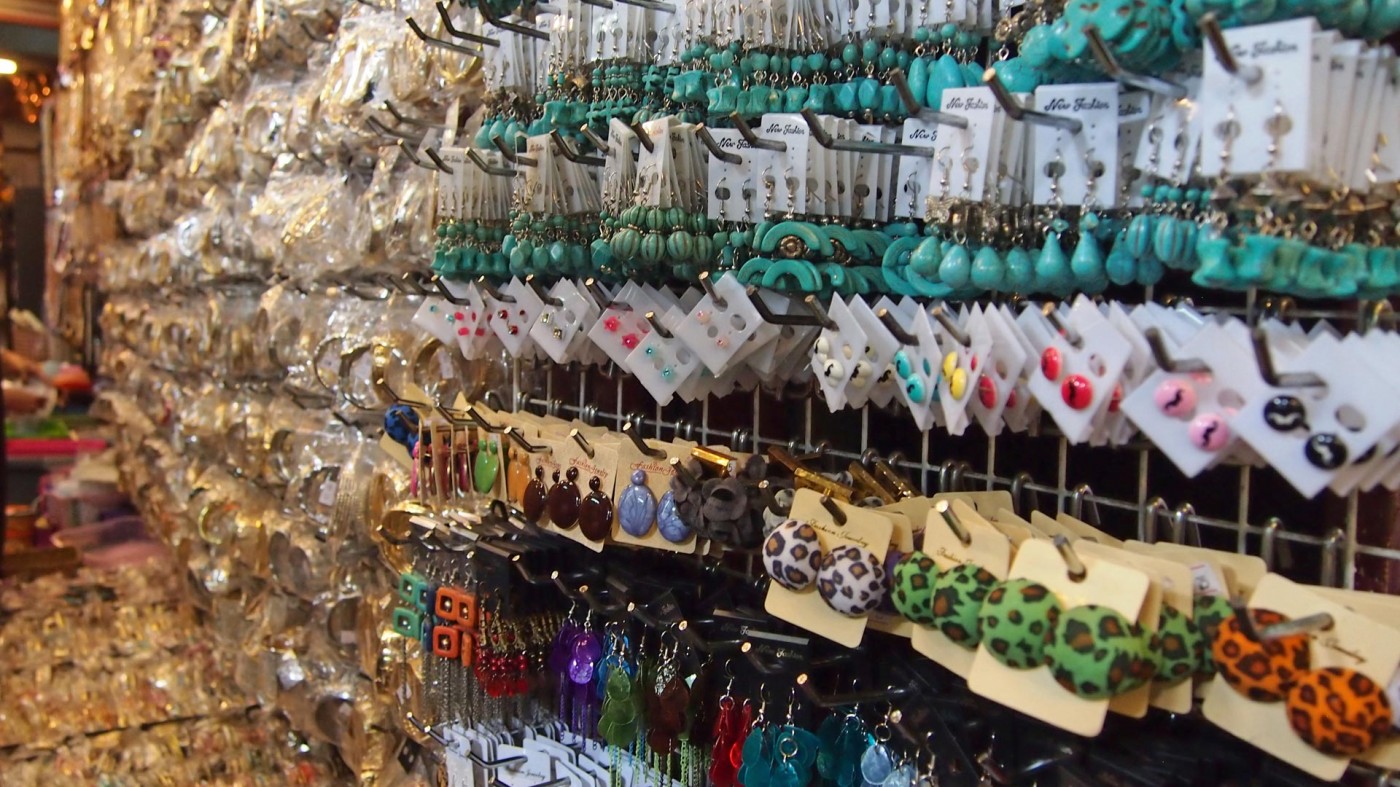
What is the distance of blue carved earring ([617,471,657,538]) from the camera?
904 mm

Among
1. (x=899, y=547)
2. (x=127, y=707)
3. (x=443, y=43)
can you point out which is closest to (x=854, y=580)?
(x=899, y=547)

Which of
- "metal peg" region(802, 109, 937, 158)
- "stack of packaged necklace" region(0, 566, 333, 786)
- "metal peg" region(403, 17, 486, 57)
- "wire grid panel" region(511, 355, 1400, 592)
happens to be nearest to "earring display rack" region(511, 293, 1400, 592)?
"wire grid panel" region(511, 355, 1400, 592)

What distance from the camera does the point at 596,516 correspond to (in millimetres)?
948

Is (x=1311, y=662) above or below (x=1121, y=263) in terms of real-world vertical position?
below

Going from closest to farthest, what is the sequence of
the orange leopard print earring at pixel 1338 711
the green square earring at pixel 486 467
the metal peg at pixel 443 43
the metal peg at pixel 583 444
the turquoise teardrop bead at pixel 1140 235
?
the orange leopard print earring at pixel 1338 711
the turquoise teardrop bead at pixel 1140 235
the metal peg at pixel 583 444
the green square earring at pixel 486 467
the metal peg at pixel 443 43

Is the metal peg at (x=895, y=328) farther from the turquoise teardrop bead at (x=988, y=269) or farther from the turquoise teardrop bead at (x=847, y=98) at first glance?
the turquoise teardrop bead at (x=847, y=98)

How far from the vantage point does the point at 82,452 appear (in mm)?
4023

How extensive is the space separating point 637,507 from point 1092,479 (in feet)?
1.19

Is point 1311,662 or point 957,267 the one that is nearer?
point 1311,662

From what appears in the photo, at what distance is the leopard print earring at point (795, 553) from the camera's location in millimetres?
753

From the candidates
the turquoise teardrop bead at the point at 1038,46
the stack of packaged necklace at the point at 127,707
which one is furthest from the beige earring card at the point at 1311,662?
the stack of packaged necklace at the point at 127,707

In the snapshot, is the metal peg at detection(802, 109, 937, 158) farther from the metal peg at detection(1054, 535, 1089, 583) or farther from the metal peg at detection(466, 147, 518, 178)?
the metal peg at detection(466, 147, 518, 178)

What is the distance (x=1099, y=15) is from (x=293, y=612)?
1797mm

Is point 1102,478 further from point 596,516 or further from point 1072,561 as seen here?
point 596,516
